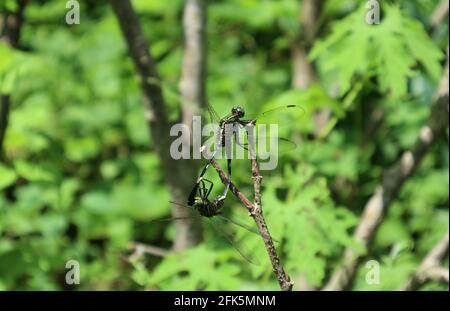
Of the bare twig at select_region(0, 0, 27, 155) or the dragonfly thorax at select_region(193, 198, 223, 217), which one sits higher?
the bare twig at select_region(0, 0, 27, 155)

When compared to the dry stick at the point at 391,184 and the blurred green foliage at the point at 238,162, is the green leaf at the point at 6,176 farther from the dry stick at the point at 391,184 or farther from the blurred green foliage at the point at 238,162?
the dry stick at the point at 391,184

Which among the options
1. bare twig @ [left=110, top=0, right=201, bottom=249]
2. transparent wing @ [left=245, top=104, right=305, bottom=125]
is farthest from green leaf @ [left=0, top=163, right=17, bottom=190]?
transparent wing @ [left=245, top=104, right=305, bottom=125]

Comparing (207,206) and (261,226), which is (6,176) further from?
(261,226)

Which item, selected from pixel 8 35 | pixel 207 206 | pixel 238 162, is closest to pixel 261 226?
pixel 207 206

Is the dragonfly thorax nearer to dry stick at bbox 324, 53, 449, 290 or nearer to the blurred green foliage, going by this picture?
the blurred green foliage

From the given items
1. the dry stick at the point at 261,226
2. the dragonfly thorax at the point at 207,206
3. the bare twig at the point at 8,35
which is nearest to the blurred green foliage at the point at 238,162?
the bare twig at the point at 8,35
